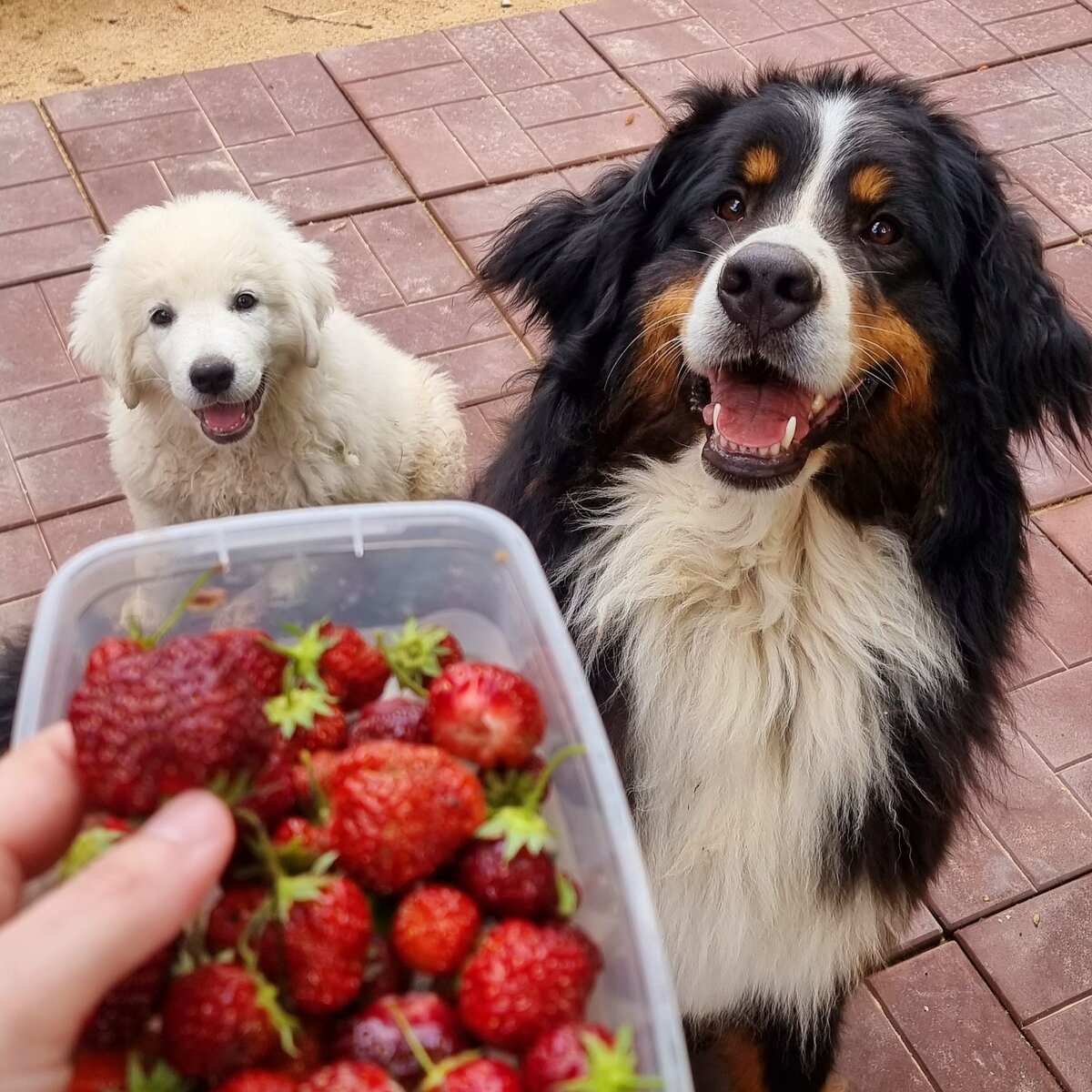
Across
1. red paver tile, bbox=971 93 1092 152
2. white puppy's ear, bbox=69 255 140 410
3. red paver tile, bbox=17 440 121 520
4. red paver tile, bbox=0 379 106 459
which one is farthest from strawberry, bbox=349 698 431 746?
red paver tile, bbox=971 93 1092 152

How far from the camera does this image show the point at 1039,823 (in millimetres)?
1989

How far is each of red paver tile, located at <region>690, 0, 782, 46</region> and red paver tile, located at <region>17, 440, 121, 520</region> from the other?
229 centimetres

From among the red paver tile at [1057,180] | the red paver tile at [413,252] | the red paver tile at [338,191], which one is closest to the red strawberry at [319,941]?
the red paver tile at [413,252]

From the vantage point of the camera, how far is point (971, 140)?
4.80 feet

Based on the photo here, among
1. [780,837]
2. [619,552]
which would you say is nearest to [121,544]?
[619,552]

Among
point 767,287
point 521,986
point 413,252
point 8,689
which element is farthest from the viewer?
point 413,252

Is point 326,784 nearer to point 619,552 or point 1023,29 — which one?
point 619,552

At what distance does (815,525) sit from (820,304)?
28cm

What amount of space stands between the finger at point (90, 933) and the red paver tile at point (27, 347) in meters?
2.02

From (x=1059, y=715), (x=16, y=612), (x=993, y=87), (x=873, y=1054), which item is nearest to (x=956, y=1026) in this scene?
(x=873, y=1054)

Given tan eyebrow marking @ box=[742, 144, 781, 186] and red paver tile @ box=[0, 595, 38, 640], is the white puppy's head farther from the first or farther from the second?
tan eyebrow marking @ box=[742, 144, 781, 186]

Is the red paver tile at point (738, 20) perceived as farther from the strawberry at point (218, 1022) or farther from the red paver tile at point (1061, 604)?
the strawberry at point (218, 1022)

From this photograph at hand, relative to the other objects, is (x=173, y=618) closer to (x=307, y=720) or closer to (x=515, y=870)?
(x=307, y=720)

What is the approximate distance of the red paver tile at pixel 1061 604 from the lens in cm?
222
